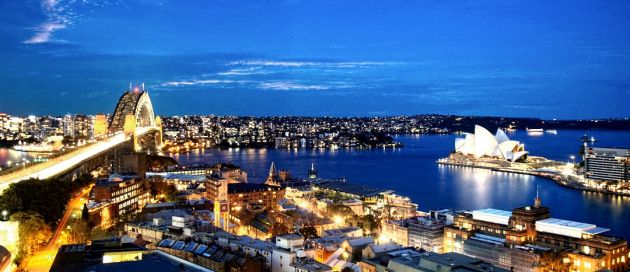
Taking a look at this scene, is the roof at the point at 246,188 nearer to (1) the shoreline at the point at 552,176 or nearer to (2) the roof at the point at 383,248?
(2) the roof at the point at 383,248

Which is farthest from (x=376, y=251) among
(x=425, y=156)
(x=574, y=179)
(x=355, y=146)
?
(x=355, y=146)

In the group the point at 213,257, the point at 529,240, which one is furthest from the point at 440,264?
the point at 529,240

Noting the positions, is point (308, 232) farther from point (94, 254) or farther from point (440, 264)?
point (94, 254)

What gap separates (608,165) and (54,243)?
655 inches

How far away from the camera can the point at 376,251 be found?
283 inches

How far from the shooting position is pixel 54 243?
7977 millimetres

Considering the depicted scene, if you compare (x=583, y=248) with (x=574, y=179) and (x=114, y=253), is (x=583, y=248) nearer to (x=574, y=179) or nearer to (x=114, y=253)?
(x=114, y=253)

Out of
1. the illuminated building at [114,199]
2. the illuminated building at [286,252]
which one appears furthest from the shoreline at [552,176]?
the illuminated building at [286,252]

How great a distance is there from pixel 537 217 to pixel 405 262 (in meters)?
3.48

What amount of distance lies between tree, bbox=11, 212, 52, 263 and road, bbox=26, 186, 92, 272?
0.35ft

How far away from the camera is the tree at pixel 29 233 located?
691 cm

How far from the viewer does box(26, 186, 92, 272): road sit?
266 inches

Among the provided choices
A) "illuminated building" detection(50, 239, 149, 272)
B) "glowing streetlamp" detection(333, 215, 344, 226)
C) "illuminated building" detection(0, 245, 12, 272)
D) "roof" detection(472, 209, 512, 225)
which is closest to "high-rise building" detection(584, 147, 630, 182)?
"roof" detection(472, 209, 512, 225)

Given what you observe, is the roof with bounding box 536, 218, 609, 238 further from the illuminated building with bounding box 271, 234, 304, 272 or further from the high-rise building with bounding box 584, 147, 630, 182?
the high-rise building with bounding box 584, 147, 630, 182
